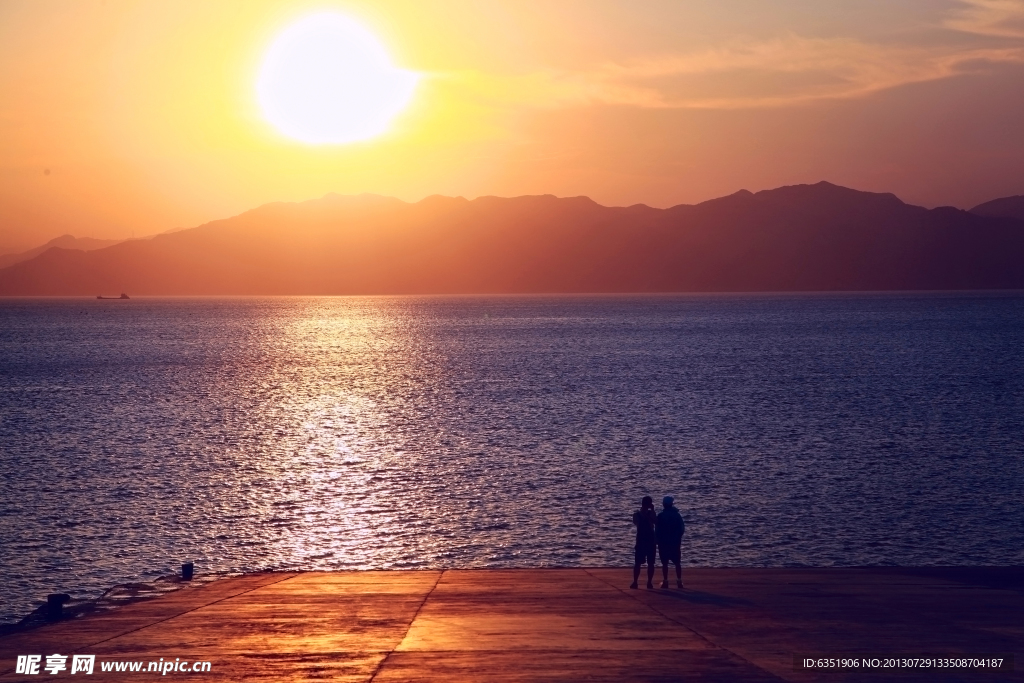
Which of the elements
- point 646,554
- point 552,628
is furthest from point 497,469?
point 552,628

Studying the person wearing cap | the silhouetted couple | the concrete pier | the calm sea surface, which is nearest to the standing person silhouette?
the silhouetted couple

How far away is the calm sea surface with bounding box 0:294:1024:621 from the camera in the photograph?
32375 millimetres

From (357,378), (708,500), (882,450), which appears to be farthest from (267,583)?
(357,378)

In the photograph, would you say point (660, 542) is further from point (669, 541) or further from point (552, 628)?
point (552, 628)

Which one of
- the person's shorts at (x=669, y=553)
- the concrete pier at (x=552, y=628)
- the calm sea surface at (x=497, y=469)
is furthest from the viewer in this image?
the calm sea surface at (x=497, y=469)

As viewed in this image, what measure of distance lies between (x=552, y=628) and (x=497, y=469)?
33900 mm

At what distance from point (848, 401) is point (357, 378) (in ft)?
181

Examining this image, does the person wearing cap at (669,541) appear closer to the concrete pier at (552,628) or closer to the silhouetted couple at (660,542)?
the silhouetted couple at (660,542)

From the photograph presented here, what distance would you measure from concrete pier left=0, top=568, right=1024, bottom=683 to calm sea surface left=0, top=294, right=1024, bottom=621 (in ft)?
32.6

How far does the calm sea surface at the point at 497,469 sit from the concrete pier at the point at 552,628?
994cm

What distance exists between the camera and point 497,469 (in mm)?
49719

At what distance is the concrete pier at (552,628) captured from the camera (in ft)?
44.2

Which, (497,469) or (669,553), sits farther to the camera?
(497,469)

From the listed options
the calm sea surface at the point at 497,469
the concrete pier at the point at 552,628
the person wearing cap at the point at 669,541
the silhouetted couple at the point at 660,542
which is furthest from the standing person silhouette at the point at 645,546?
the calm sea surface at the point at 497,469
